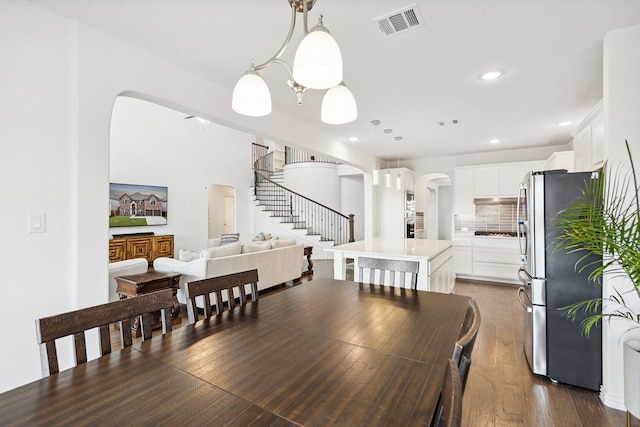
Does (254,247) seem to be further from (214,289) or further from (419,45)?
(419,45)

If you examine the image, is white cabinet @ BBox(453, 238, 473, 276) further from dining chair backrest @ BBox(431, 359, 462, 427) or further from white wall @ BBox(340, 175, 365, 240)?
dining chair backrest @ BBox(431, 359, 462, 427)

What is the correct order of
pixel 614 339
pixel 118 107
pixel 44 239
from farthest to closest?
pixel 118 107
pixel 614 339
pixel 44 239

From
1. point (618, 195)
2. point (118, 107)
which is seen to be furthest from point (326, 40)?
point (118, 107)

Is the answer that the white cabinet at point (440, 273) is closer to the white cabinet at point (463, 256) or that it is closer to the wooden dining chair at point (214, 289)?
the white cabinet at point (463, 256)

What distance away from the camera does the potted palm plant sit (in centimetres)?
170

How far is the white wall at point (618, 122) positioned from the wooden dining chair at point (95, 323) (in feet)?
9.37

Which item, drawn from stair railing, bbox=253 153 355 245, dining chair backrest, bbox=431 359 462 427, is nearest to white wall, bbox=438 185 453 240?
stair railing, bbox=253 153 355 245

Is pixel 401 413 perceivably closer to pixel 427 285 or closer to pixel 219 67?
pixel 427 285

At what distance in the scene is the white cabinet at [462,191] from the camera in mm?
5941

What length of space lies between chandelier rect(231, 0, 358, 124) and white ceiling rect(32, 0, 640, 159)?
0.77 m

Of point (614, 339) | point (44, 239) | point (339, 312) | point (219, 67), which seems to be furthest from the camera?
point (219, 67)

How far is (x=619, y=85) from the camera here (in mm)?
2090

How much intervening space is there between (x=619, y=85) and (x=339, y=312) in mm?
2516

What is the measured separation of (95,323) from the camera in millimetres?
1195
